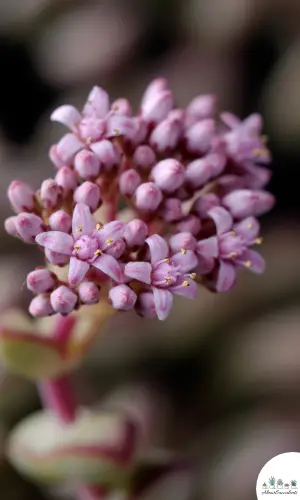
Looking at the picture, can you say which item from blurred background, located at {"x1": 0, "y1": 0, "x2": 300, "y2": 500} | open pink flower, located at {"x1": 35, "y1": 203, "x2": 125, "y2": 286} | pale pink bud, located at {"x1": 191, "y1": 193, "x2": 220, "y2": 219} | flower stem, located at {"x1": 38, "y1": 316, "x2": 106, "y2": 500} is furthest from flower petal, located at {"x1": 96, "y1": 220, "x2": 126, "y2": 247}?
blurred background, located at {"x1": 0, "y1": 0, "x2": 300, "y2": 500}

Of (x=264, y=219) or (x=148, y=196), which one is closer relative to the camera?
(x=148, y=196)

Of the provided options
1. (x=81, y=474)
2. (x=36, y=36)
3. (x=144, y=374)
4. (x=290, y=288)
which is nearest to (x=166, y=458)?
(x=81, y=474)

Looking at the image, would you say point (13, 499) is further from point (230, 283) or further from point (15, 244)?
point (230, 283)

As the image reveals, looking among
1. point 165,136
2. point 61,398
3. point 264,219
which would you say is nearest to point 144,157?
point 165,136

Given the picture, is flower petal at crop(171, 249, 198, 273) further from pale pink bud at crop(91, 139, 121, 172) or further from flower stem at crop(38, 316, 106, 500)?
flower stem at crop(38, 316, 106, 500)

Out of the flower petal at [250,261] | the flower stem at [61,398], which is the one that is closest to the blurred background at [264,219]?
the flower stem at [61,398]

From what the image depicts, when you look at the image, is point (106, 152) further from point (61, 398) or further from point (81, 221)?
point (61, 398)

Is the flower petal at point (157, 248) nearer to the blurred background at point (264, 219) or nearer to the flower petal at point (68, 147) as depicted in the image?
the flower petal at point (68, 147)
